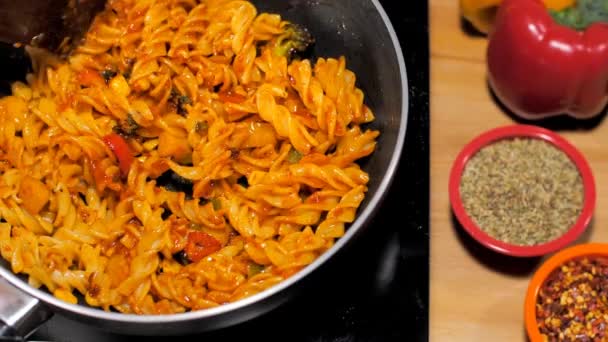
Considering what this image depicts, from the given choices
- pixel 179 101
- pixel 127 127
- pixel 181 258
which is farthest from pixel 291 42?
pixel 181 258

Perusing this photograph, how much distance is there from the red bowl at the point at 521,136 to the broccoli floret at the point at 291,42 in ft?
1.21

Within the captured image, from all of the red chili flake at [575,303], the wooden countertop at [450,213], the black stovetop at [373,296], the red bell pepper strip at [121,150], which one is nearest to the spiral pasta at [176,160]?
the red bell pepper strip at [121,150]

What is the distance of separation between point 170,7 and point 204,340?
62 cm

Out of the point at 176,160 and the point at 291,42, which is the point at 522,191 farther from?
the point at 176,160

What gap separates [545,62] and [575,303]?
46cm

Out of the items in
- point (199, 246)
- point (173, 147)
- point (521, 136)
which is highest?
point (173, 147)

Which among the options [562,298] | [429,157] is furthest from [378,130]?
[562,298]

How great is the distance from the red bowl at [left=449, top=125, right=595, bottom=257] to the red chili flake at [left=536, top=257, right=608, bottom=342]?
5 cm

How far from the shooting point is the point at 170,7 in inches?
59.6

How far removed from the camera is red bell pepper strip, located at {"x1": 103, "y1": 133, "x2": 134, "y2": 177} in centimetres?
140

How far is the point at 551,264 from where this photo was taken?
144cm

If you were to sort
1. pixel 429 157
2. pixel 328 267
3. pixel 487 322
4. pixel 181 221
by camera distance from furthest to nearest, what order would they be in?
pixel 429 157
pixel 487 322
pixel 181 221
pixel 328 267

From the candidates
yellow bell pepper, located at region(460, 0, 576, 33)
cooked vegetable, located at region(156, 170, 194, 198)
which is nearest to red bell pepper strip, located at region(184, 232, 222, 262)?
cooked vegetable, located at region(156, 170, 194, 198)

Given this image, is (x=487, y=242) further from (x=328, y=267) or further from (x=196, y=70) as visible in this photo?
(x=196, y=70)
